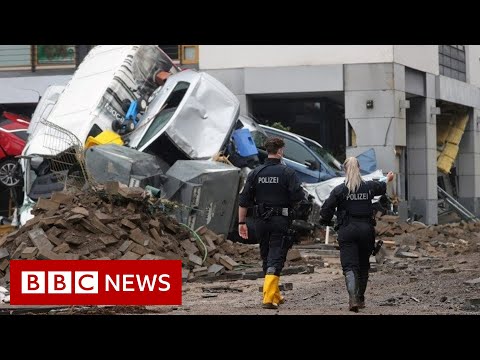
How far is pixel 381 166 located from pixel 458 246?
6000 mm

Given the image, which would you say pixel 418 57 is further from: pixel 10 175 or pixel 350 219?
pixel 350 219

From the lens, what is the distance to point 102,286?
9.52 meters

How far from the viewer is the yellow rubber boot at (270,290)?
9.76 m

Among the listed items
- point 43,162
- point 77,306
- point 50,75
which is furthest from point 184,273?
point 50,75

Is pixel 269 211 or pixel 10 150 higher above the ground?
pixel 10 150

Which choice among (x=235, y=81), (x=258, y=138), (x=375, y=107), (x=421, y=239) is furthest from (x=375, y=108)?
(x=258, y=138)

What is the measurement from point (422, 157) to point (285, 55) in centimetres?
550

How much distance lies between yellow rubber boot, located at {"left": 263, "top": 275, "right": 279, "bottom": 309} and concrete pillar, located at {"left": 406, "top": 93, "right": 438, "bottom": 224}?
18.0 meters

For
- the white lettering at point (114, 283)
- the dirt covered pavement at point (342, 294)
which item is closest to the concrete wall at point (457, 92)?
the dirt covered pavement at point (342, 294)

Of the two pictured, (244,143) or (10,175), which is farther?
(10,175)

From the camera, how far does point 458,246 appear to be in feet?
62.4

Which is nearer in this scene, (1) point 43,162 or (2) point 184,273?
(2) point 184,273

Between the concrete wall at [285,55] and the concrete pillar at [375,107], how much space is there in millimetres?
290

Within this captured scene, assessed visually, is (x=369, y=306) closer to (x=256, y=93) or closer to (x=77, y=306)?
(x=77, y=306)
